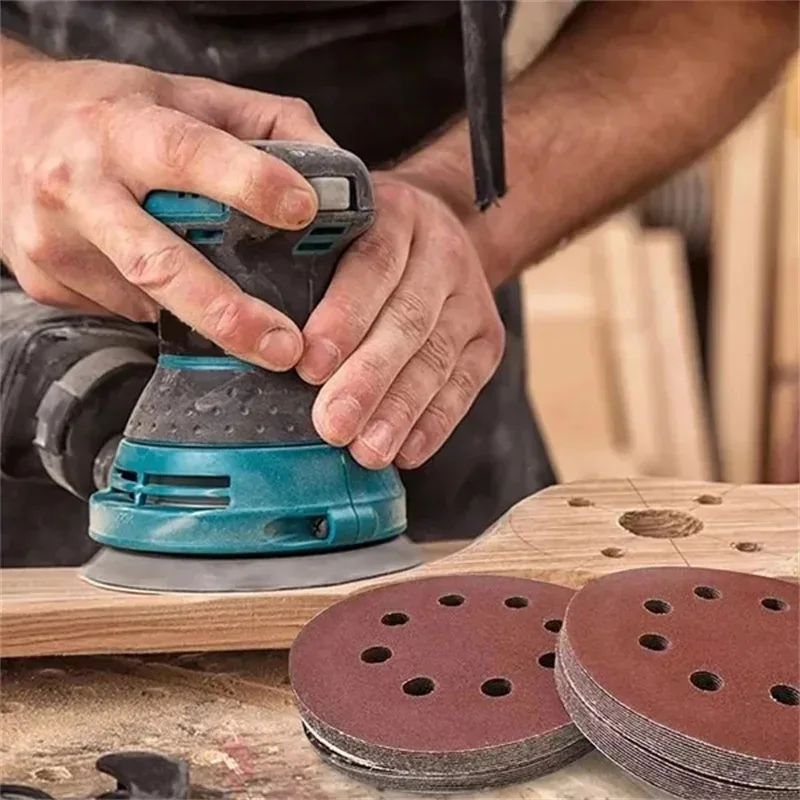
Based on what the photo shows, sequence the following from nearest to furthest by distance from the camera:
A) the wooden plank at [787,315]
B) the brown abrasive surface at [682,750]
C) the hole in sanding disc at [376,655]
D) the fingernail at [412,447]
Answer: the brown abrasive surface at [682,750] → the hole in sanding disc at [376,655] → the fingernail at [412,447] → the wooden plank at [787,315]

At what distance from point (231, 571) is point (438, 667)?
173 millimetres

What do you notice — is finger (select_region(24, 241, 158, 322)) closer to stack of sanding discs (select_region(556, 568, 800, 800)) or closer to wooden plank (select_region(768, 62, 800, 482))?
stack of sanding discs (select_region(556, 568, 800, 800))

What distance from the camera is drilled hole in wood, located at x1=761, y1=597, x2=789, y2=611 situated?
594 mm

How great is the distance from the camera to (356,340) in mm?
738

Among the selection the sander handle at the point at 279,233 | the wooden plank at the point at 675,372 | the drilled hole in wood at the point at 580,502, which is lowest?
the wooden plank at the point at 675,372

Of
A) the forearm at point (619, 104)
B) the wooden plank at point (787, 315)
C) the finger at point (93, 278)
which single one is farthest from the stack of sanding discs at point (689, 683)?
the wooden plank at point (787, 315)

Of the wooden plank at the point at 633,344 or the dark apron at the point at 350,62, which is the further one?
the wooden plank at the point at 633,344

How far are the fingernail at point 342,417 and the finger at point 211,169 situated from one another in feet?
0.38

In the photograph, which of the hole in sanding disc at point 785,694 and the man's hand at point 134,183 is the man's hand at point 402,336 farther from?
the hole in sanding disc at point 785,694

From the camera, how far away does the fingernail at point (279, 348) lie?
0.68 meters

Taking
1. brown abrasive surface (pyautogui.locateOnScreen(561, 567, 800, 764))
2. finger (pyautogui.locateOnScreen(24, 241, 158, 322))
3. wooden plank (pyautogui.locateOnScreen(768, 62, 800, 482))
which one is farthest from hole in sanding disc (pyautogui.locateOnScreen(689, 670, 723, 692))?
wooden plank (pyautogui.locateOnScreen(768, 62, 800, 482))

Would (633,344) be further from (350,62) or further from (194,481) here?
(194,481)

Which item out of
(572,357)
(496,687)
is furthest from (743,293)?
(496,687)

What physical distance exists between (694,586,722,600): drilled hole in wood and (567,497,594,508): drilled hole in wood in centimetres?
20
